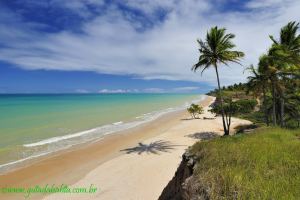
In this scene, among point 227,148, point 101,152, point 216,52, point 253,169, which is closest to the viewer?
point 253,169

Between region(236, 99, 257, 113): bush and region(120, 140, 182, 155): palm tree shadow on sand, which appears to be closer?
region(120, 140, 182, 155): palm tree shadow on sand

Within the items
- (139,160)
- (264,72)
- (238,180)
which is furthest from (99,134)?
(238,180)

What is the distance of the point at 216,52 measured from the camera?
19.6 m

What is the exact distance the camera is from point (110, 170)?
41.1 feet

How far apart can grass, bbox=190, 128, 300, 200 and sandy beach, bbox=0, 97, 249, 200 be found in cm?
447

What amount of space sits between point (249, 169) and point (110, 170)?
9201 mm

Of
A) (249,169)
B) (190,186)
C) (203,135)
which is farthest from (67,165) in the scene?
(203,135)

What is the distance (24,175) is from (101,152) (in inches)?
221

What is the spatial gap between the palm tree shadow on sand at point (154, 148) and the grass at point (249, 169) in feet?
30.3

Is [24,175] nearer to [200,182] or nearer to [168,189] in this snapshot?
[168,189]

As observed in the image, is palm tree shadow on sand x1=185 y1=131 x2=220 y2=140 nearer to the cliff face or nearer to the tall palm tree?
the tall palm tree

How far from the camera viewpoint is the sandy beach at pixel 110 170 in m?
9.92

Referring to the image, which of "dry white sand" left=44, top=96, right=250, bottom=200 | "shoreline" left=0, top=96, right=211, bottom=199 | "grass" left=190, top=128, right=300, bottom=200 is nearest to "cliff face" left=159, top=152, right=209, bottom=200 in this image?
"grass" left=190, top=128, right=300, bottom=200

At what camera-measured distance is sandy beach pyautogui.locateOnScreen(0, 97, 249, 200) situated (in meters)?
9.92
